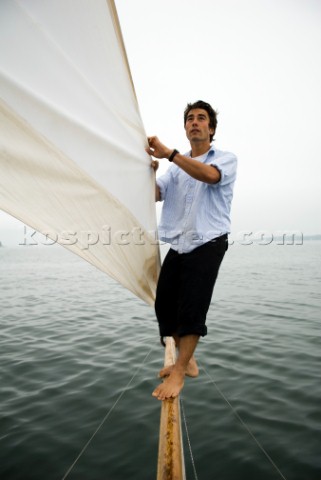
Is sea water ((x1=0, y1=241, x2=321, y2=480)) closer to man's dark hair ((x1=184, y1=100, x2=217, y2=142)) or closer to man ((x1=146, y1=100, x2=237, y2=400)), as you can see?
man ((x1=146, y1=100, x2=237, y2=400))

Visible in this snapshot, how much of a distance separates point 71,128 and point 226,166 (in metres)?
1.30

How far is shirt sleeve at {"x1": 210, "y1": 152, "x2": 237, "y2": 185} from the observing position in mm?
2316

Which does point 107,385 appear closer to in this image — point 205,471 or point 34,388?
point 34,388

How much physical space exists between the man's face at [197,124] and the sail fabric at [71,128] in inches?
23.3

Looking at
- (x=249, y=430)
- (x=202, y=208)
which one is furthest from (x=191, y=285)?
(x=249, y=430)

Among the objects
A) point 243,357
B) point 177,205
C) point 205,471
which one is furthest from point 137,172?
point 243,357

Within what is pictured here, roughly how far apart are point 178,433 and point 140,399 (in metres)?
3.13

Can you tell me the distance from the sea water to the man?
1521 millimetres

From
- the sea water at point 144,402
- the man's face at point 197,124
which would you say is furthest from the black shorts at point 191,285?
the sea water at point 144,402

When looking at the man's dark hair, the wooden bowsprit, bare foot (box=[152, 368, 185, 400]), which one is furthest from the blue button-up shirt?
the wooden bowsprit

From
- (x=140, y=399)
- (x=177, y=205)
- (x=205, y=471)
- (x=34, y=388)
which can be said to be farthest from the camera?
(x=34, y=388)

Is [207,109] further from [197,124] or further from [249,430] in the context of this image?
[249,430]

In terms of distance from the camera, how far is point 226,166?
237cm

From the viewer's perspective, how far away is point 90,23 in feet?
5.11
